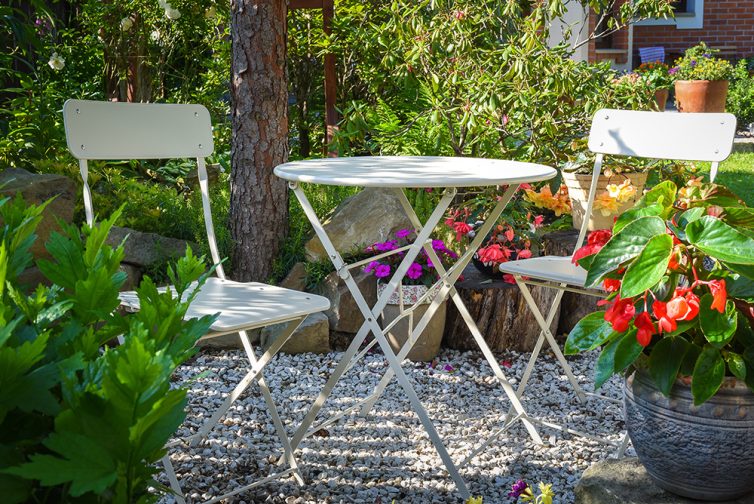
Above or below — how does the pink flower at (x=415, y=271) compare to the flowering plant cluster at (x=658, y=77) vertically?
below

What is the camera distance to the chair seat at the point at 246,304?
2.27 meters

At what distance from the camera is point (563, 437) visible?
9.86 feet

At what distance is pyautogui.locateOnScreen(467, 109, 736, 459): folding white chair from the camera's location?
9.28ft

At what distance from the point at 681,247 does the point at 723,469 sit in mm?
496

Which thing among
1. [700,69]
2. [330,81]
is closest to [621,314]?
[330,81]

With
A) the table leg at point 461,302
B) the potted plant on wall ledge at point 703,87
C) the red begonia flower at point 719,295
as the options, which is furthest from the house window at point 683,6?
the red begonia flower at point 719,295

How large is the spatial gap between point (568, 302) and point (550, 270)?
1.30 meters

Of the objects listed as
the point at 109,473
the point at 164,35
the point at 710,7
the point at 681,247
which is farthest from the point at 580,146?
the point at 710,7

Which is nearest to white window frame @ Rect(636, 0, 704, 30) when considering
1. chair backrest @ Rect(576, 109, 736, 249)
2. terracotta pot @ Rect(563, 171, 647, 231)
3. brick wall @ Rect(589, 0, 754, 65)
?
brick wall @ Rect(589, 0, 754, 65)

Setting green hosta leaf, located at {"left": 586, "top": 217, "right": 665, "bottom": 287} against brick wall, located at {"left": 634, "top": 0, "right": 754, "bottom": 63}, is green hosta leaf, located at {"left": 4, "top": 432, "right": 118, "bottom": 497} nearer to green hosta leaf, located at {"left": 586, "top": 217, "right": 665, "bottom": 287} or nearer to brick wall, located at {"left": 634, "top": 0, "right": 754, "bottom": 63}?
green hosta leaf, located at {"left": 586, "top": 217, "right": 665, "bottom": 287}

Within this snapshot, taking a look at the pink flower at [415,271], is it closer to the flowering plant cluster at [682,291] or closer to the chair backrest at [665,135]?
the chair backrest at [665,135]

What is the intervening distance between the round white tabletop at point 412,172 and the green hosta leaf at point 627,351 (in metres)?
0.67

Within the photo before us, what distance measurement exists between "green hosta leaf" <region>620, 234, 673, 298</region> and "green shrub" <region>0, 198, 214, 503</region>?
3.80ft

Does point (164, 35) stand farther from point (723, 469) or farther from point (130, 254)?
point (723, 469)
